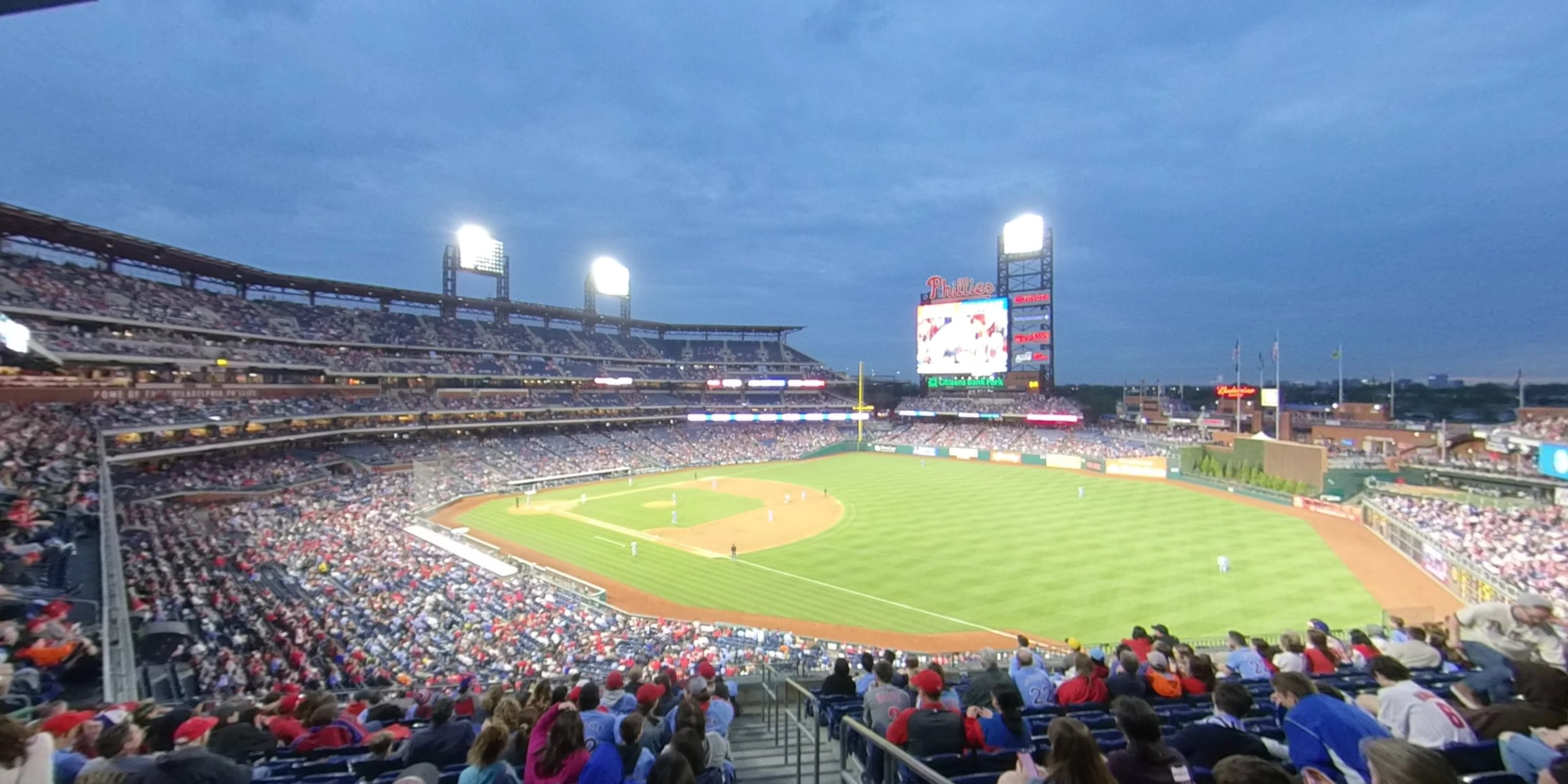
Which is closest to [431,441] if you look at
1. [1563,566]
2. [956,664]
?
[956,664]

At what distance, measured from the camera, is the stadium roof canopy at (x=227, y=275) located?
29.7 metres

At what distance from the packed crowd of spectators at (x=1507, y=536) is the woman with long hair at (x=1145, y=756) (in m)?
23.4

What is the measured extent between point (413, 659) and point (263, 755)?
1155 cm

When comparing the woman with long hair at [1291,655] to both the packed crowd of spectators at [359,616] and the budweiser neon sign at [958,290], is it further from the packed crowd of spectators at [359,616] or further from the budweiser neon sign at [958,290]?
the budweiser neon sign at [958,290]

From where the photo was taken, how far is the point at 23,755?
3547 mm

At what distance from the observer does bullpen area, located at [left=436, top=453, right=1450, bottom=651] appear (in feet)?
68.0

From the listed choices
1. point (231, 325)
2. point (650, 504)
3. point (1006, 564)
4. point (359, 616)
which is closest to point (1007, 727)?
point (359, 616)

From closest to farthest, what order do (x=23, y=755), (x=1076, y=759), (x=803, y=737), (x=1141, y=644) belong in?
(x=1076, y=759), (x=23, y=755), (x=803, y=737), (x=1141, y=644)

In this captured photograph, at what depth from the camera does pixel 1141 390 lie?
80.7 metres

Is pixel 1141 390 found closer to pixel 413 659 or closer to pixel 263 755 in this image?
pixel 413 659

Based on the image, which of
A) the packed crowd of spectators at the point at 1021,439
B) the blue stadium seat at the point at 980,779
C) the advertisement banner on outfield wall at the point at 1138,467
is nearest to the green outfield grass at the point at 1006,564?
the advertisement banner on outfield wall at the point at 1138,467

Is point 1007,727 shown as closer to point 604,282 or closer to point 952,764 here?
point 952,764

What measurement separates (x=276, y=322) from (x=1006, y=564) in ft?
155

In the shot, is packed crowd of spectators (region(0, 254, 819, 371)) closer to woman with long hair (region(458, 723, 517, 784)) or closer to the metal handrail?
the metal handrail
